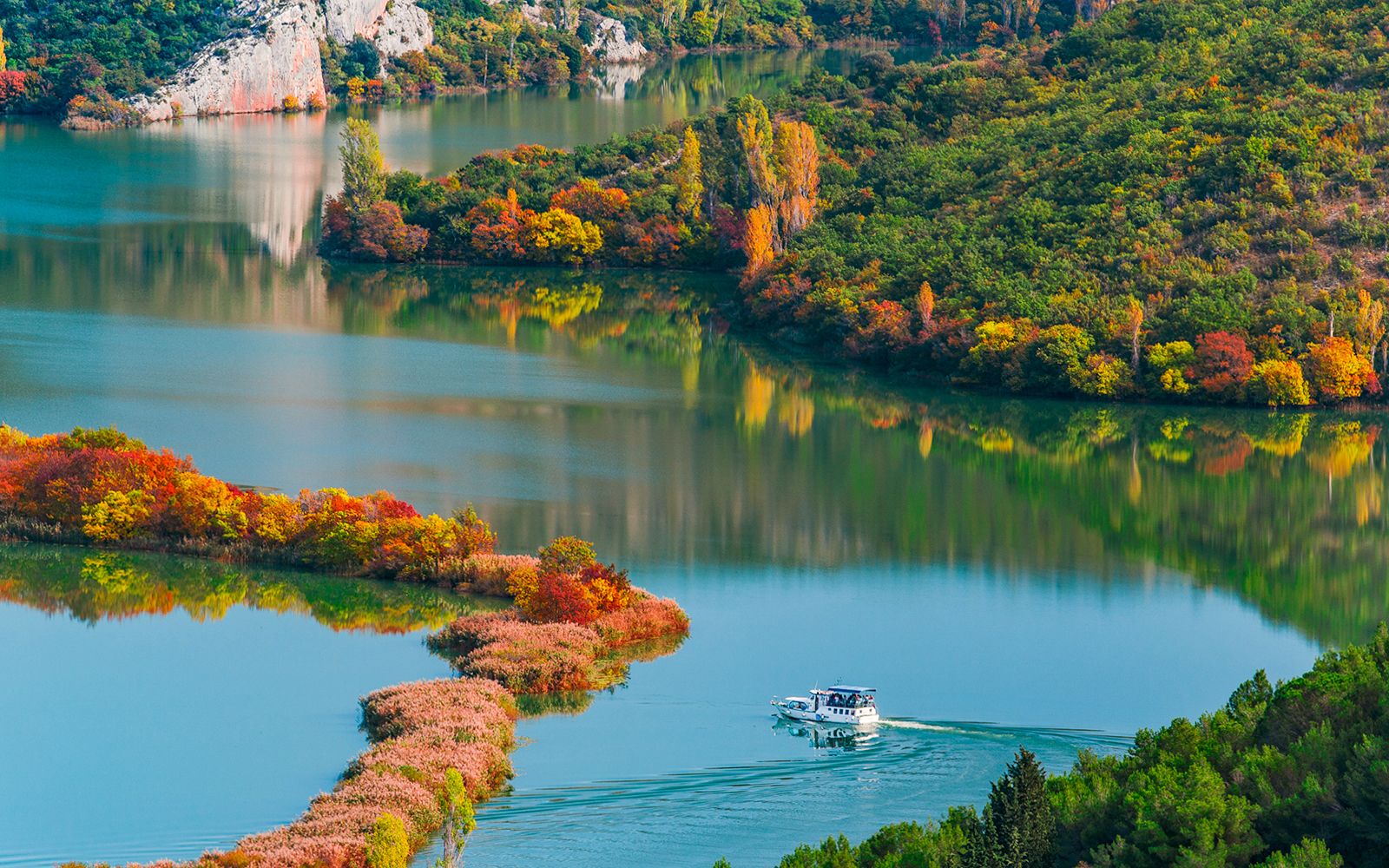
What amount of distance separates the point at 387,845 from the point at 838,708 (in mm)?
9414

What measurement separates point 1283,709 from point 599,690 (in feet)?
43.7

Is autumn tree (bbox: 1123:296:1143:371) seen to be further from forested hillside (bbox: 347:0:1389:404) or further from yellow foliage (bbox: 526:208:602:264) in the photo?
yellow foliage (bbox: 526:208:602:264)

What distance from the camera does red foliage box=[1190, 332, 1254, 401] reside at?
204 ft

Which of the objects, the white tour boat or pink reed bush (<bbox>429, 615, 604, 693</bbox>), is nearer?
the white tour boat

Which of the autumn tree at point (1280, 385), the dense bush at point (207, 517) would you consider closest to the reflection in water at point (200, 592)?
the dense bush at point (207, 517)

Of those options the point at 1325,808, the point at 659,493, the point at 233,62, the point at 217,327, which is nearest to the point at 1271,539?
the point at 659,493

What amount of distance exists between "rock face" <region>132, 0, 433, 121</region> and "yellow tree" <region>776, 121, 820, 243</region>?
56407 mm

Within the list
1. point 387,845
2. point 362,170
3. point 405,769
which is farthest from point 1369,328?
point 362,170

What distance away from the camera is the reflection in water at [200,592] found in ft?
141

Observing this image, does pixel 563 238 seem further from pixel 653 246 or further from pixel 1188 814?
pixel 1188 814

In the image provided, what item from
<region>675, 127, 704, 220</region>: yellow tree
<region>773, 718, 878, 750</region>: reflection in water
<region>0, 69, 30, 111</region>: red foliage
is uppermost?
<region>0, 69, 30, 111</region>: red foliage

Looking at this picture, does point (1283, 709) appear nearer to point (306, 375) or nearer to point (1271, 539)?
point (1271, 539)

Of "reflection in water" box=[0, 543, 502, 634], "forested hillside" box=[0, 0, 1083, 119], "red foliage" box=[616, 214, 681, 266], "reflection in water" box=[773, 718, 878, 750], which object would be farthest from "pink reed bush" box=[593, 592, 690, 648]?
"forested hillside" box=[0, 0, 1083, 119]

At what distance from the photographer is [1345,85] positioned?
2928 inches
